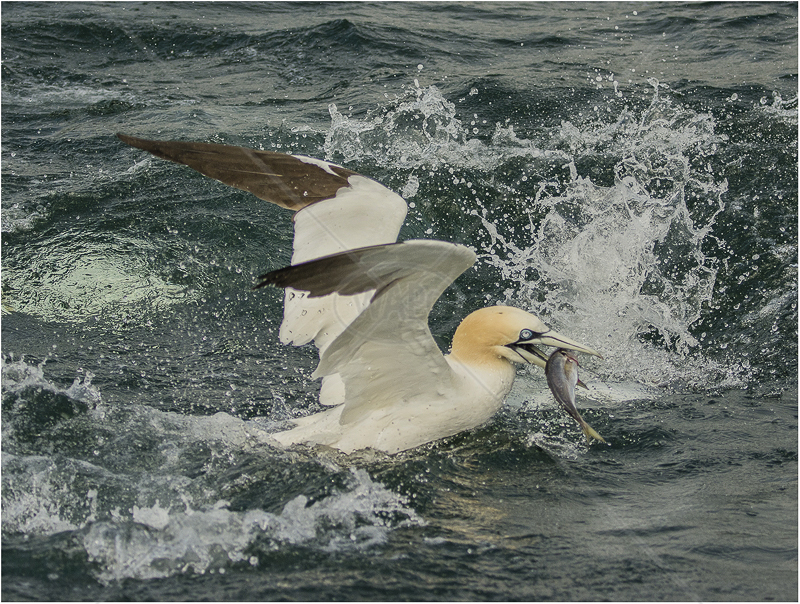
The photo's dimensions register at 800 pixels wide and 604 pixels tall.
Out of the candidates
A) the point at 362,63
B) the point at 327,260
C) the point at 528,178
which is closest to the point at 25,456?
the point at 327,260

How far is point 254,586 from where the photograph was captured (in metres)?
3.17

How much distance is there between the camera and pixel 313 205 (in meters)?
4.80

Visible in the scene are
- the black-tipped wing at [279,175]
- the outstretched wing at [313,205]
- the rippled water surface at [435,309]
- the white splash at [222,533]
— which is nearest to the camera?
the white splash at [222,533]

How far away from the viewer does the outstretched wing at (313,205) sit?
4.61 meters

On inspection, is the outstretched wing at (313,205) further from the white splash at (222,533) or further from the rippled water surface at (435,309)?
the white splash at (222,533)

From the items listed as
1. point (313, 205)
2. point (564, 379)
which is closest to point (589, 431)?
point (564, 379)

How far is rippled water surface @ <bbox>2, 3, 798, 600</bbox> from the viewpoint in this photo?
344 cm

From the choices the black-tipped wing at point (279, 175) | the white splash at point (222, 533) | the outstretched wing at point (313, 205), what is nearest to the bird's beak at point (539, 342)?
the outstretched wing at point (313, 205)

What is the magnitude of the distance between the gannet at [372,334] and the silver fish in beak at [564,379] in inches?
3.5

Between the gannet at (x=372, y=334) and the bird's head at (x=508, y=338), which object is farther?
the bird's head at (x=508, y=338)

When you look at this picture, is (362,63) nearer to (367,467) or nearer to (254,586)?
(367,467)

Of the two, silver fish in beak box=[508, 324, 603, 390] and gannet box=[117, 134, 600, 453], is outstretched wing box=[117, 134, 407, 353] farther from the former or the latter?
silver fish in beak box=[508, 324, 603, 390]

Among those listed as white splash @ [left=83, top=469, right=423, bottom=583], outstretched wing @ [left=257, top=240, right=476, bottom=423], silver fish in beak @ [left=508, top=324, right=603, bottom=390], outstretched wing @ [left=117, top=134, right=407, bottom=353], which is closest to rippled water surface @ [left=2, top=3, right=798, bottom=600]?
white splash @ [left=83, top=469, right=423, bottom=583]

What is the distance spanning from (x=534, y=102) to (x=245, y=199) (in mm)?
3361
